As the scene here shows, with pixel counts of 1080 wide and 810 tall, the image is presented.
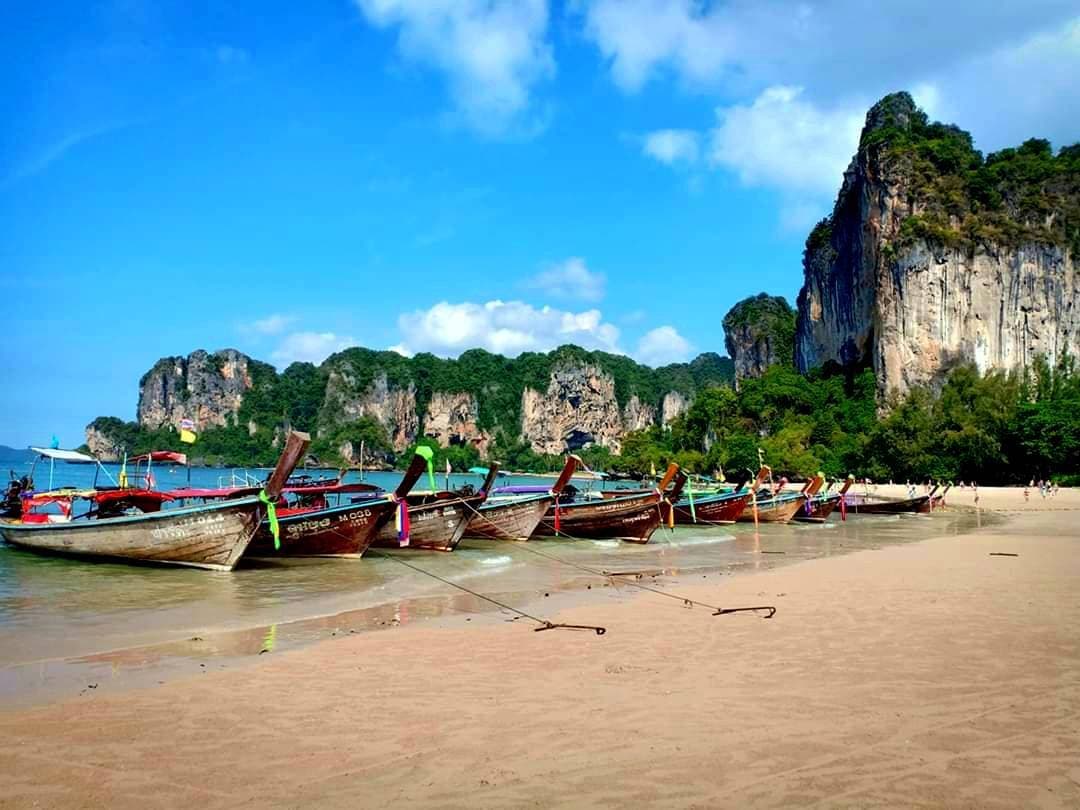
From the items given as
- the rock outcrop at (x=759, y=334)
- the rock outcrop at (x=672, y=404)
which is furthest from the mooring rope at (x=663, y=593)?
the rock outcrop at (x=672, y=404)

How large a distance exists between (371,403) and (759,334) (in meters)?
88.4

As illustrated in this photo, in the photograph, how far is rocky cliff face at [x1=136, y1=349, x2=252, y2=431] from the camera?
167750 millimetres

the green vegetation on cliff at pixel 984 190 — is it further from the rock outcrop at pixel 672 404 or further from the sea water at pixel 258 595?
the rock outcrop at pixel 672 404

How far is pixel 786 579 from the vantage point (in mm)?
13164

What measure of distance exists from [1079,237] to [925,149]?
1571 centimetres

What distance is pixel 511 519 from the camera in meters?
21.6

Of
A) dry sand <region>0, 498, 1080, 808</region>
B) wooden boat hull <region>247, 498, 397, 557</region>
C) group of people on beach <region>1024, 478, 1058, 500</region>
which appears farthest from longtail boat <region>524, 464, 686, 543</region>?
group of people on beach <region>1024, 478, 1058, 500</region>

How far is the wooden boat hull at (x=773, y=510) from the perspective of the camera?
108 ft

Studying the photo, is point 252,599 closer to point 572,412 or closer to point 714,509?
point 714,509

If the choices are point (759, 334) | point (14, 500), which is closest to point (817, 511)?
point (14, 500)

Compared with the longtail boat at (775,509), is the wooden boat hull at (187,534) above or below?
above

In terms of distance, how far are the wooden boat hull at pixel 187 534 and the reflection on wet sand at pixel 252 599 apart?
0.41m

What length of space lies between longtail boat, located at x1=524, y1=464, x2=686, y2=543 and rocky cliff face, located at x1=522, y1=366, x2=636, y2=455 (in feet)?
472

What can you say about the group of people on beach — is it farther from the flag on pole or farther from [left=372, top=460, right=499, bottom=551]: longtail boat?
the flag on pole
